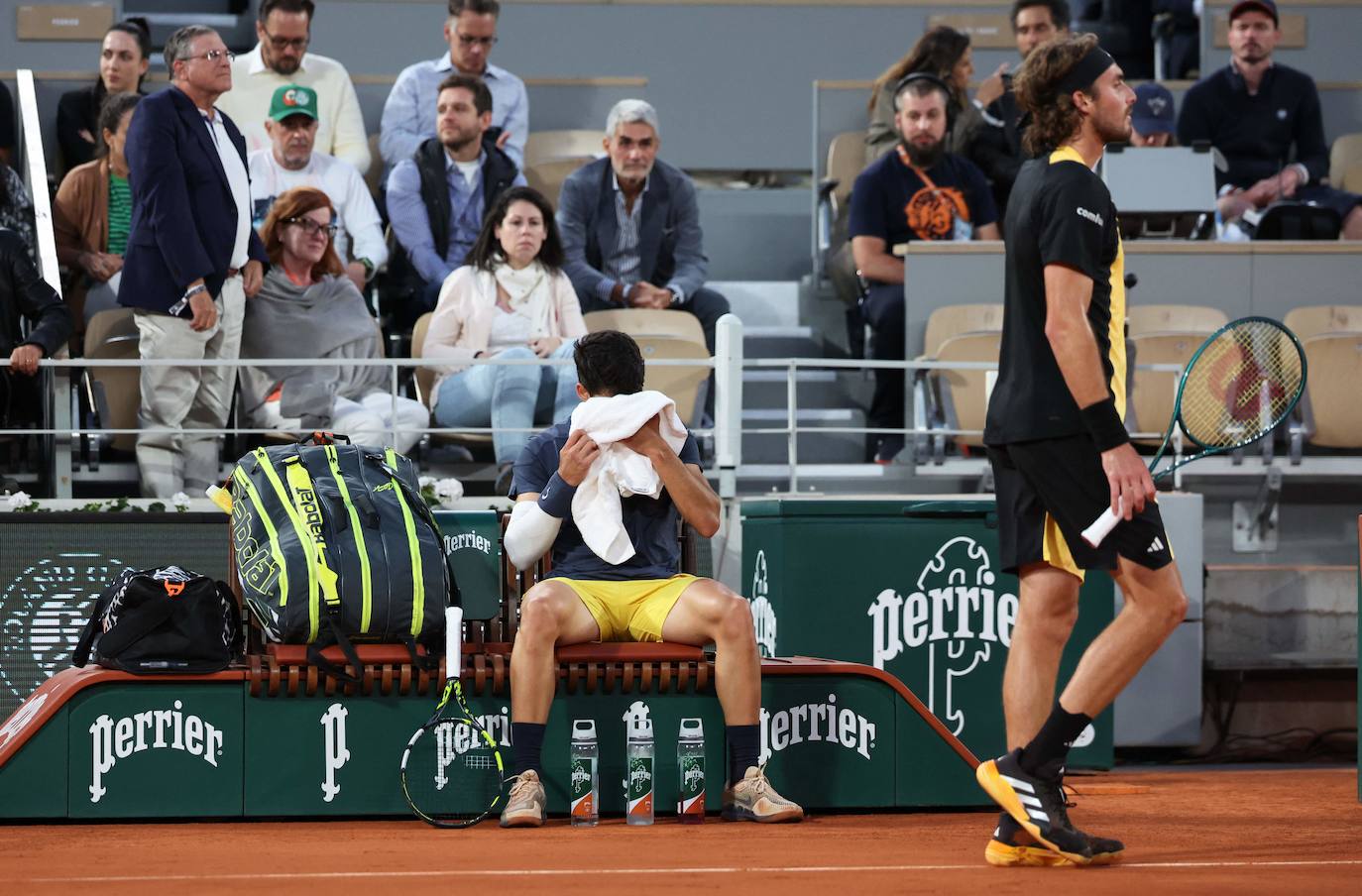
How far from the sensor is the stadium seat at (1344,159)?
1103cm

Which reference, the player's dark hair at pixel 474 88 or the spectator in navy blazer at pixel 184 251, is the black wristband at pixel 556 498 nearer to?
the spectator in navy blazer at pixel 184 251

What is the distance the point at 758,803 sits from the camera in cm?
510

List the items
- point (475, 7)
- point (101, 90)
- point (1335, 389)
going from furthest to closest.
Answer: point (475, 7), point (101, 90), point (1335, 389)

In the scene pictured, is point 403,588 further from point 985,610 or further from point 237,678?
point 985,610

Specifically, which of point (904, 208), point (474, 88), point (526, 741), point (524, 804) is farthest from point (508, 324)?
point (524, 804)

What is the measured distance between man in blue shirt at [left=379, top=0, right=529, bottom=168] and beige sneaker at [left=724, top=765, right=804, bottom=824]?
5216mm

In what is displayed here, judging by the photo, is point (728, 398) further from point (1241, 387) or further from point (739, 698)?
point (739, 698)

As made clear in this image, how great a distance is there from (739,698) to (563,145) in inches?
249

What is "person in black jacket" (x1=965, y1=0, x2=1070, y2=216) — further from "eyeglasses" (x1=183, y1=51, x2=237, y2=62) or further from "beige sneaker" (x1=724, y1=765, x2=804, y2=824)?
"beige sneaker" (x1=724, y1=765, x2=804, y2=824)

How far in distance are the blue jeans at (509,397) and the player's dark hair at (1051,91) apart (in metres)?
3.39

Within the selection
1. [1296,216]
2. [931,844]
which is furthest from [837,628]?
[1296,216]

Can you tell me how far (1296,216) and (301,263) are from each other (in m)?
4.94

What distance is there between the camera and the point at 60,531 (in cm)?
696

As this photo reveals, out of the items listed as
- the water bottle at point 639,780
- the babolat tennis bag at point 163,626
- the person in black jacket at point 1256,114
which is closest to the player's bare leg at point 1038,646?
the water bottle at point 639,780
